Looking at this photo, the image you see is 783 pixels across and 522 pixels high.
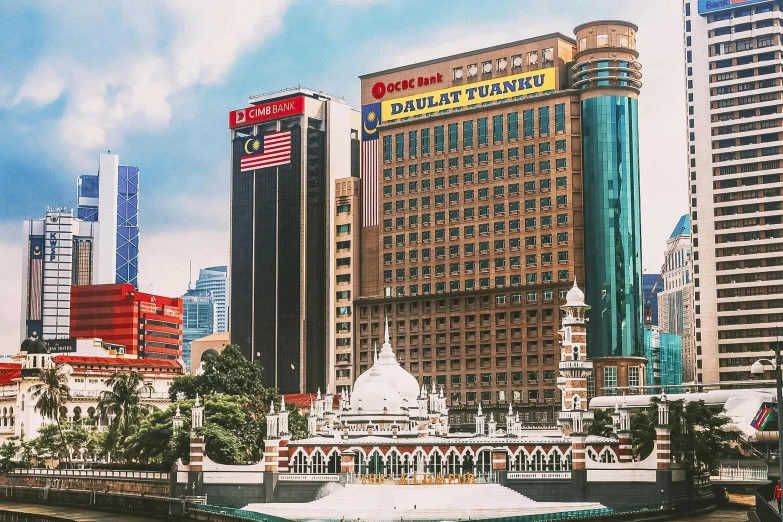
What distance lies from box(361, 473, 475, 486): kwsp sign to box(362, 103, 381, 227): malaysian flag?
9143 cm

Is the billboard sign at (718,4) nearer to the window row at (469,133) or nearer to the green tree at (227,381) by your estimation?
the window row at (469,133)

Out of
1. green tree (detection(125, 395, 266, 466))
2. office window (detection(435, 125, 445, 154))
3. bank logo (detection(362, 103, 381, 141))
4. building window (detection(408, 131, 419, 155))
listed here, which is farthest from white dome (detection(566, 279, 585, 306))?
bank logo (detection(362, 103, 381, 141))

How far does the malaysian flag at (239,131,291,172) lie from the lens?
618ft

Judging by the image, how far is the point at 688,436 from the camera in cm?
9369

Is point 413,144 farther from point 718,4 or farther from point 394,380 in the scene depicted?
point 394,380

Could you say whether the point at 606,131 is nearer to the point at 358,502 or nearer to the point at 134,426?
the point at 134,426

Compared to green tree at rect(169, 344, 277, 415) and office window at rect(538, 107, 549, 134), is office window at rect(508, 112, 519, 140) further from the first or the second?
green tree at rect(169, 344, 277, 415)

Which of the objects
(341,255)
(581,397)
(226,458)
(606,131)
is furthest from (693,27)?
(226,458)

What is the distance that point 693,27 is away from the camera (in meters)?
172

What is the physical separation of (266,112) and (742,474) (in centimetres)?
10525

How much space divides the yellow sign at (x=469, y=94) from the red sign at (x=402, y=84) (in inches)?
58.2

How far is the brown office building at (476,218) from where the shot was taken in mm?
157500

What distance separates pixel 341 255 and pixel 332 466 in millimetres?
92496

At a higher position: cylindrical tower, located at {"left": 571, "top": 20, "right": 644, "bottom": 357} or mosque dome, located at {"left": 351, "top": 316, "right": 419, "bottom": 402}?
cylindrical tower, located at {"left": 571, "top": 20, "right": 644, "bottom": 357}
